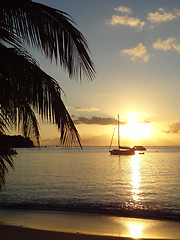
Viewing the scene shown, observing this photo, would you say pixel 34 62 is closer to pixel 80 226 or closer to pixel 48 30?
pixel 48 30

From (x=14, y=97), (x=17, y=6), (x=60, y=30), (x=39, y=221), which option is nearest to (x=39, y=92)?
(x=14, y=97)

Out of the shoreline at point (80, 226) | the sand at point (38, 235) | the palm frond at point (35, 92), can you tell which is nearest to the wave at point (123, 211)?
the shoreline at point (80, 226)

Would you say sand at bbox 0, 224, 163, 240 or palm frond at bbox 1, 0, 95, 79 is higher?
palm frond at bbox 1, 0, 95, 79

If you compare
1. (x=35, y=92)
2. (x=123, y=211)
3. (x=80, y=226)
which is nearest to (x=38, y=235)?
(x=80, y=226)

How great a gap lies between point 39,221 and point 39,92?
870cm

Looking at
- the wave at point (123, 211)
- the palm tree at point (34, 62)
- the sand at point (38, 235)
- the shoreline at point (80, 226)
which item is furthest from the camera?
the wave at point (123, 211)

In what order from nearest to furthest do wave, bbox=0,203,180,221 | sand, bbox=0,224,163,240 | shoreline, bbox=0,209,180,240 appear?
sand, bbox=0,224,163,240, shoreline, bbox=0,209,180,240, wave, bbox=0,203,180,221

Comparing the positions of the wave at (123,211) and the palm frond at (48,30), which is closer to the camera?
the palm frond at (48,30)

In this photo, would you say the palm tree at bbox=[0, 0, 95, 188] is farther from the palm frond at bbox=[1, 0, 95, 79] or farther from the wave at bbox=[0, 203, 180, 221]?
the wave at bbox=[0, 203, 180, 221]

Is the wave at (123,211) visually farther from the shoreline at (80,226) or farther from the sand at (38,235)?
the sand at (38,235)

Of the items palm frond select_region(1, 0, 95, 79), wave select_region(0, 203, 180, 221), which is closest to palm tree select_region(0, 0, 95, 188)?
palm frond select_region(1, 0, 95, 79)

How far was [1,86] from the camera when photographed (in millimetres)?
4301

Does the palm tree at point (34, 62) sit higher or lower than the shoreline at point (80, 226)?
higher

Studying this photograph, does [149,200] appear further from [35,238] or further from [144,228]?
[35,238]
